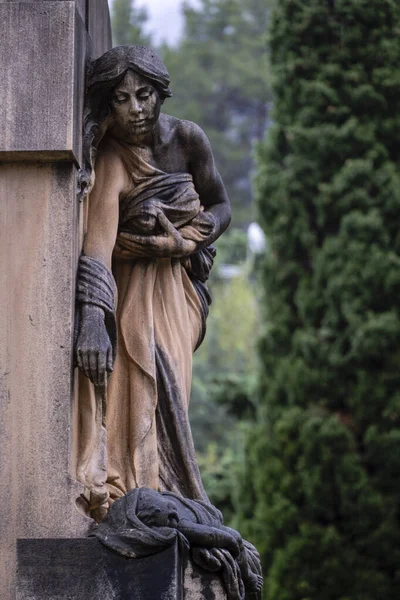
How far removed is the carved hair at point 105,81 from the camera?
764 cm

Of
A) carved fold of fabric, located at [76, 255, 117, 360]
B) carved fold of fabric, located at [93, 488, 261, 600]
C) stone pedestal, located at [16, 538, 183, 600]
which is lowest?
stone pedestal, located at [16, 538, 183, 600]

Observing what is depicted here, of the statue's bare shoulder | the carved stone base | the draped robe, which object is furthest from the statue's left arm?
the carved stone base

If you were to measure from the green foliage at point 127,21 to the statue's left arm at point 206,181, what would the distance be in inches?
1306

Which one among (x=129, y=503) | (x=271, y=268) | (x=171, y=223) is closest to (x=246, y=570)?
(x=129, y=503)

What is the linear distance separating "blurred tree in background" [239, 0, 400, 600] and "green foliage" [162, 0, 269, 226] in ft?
75.4

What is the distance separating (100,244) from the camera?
760 centimetres

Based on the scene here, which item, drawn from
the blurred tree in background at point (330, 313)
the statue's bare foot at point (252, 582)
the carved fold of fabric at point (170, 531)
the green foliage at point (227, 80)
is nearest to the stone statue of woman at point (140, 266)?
the carved fold of fabric at point (170, 531)

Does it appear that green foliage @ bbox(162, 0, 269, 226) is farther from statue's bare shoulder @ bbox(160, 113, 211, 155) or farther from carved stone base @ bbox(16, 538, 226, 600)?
carved stone base @ bbox(16, 538, 226, 600)

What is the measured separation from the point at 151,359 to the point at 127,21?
3625cm

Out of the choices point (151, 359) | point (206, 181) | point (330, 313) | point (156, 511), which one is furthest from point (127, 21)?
point (156, 511)

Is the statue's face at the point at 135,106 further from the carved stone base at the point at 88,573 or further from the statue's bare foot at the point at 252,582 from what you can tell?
the statue's bare foot at the point at 252,582

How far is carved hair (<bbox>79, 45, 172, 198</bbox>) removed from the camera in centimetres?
764

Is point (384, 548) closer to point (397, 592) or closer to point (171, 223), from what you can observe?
point (397, 592)

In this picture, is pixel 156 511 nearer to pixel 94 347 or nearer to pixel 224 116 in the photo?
pixel 94 347
